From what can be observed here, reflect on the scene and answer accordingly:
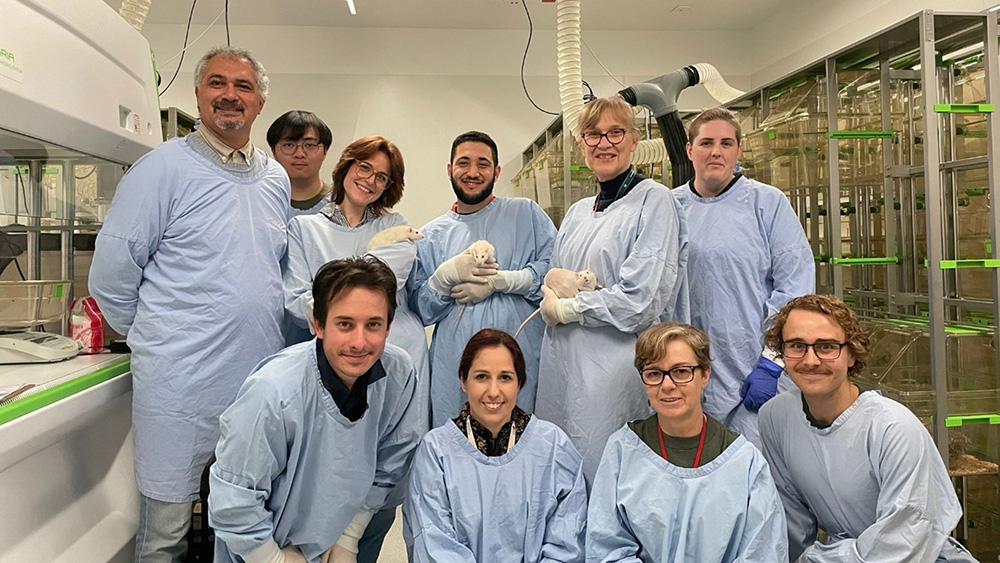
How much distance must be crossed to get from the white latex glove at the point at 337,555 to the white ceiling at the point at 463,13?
13.5ft

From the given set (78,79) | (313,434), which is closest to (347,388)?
(313,434)

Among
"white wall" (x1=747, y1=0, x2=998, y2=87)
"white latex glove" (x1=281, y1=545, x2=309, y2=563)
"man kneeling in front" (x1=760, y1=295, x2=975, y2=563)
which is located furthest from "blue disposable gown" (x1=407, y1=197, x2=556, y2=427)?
"white wall" (x1=747, y1=0, x2=998, y2=87)

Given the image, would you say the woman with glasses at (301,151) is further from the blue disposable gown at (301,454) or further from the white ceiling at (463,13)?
the white ceiling at (463,13)

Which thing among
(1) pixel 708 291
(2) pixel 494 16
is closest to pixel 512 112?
(2) pixel 494 16

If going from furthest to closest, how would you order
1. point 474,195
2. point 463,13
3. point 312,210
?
point 463,13, point 312,210, point 474,195

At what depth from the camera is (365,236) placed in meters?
2.17

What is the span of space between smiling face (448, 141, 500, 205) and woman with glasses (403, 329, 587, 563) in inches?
26.2

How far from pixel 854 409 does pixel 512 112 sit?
433 centimetres

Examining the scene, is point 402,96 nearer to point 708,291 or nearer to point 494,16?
point 494,16

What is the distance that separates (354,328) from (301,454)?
35 centimetres

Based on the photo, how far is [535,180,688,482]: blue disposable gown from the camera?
6.33 feet

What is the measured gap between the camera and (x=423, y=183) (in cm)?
557

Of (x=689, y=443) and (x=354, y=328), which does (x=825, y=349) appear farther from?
(x=354, y=328)

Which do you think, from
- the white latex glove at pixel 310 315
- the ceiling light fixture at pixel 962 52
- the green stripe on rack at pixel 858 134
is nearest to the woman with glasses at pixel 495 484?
the white latex glove at pixel 310 315
